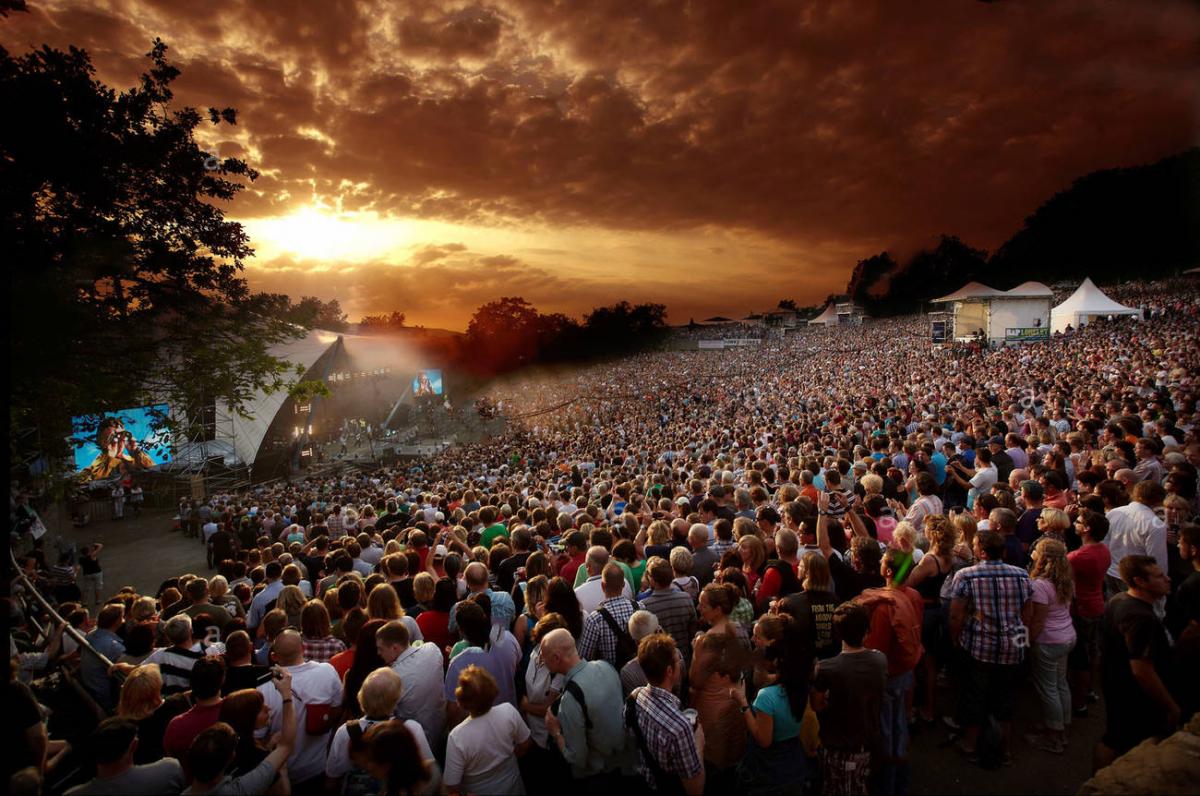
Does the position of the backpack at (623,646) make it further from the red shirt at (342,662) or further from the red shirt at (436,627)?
the red shirt at (342,662)

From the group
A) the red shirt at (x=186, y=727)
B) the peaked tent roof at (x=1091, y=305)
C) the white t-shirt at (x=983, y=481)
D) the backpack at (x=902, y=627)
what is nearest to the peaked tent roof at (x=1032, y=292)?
the peaked tent roof at (x=1091, y=305)

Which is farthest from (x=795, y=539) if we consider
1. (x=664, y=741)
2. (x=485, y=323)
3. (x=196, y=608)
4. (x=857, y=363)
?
(x=485, y=323)

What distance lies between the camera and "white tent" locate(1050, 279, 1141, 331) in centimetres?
2766

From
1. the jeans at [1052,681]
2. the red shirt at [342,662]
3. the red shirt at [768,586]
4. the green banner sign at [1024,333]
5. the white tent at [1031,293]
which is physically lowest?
the jeans at [1052,681]

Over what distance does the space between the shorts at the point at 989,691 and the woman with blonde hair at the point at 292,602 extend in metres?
4.90

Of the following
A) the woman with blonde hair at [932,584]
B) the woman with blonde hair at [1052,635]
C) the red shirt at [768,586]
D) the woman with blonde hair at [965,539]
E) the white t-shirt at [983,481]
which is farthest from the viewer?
the white t-shirt at [983,481]

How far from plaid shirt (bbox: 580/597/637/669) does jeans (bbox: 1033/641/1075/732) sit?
275 cm

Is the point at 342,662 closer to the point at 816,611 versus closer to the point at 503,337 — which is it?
the point at 816,611

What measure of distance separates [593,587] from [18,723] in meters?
3.04

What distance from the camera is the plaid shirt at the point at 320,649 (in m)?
3.54

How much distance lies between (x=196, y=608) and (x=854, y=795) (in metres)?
4.91

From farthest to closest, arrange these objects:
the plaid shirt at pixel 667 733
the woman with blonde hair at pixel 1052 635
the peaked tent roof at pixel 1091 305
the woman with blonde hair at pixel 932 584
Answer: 1. the peaked tent roof at pixel 1091 305
2. the woman with blonde hair at pixel 932 584
3. the woman with blonde hair at pixel 1052 635
4. the plaid shirt at pixel 667 733

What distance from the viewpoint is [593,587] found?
398 cm

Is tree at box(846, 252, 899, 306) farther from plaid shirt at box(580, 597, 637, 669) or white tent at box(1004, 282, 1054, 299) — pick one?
plaid shirt at box(580, 597, 637, 669)
